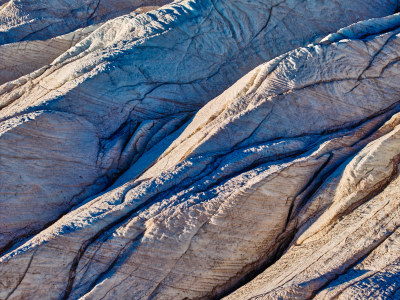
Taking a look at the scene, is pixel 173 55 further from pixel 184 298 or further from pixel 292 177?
pixel 184 298

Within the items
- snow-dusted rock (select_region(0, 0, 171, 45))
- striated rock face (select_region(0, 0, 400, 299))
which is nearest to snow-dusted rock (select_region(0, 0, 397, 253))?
striated rock face (select_region(0, 0, 400, 299))

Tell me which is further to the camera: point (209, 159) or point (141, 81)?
point (141, 81)

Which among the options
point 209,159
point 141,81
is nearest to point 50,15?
point 141,81

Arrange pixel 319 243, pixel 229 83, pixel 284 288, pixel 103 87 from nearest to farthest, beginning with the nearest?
pixel 284 288 < pixel 319 243 < pixel 103 87 < pixel 229 83

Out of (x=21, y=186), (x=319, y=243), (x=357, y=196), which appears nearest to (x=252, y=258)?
(x=319, y=243)

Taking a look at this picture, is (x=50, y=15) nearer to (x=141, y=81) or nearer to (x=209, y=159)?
(x=141, y=81)

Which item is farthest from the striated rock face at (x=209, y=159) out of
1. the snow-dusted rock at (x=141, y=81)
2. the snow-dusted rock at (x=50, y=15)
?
the snow-dusted rock at (x=50, y=15)

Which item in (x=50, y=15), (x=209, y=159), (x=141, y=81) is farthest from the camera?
(x=50, y=15)

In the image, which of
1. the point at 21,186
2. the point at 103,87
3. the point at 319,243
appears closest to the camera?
the point at 319,243
